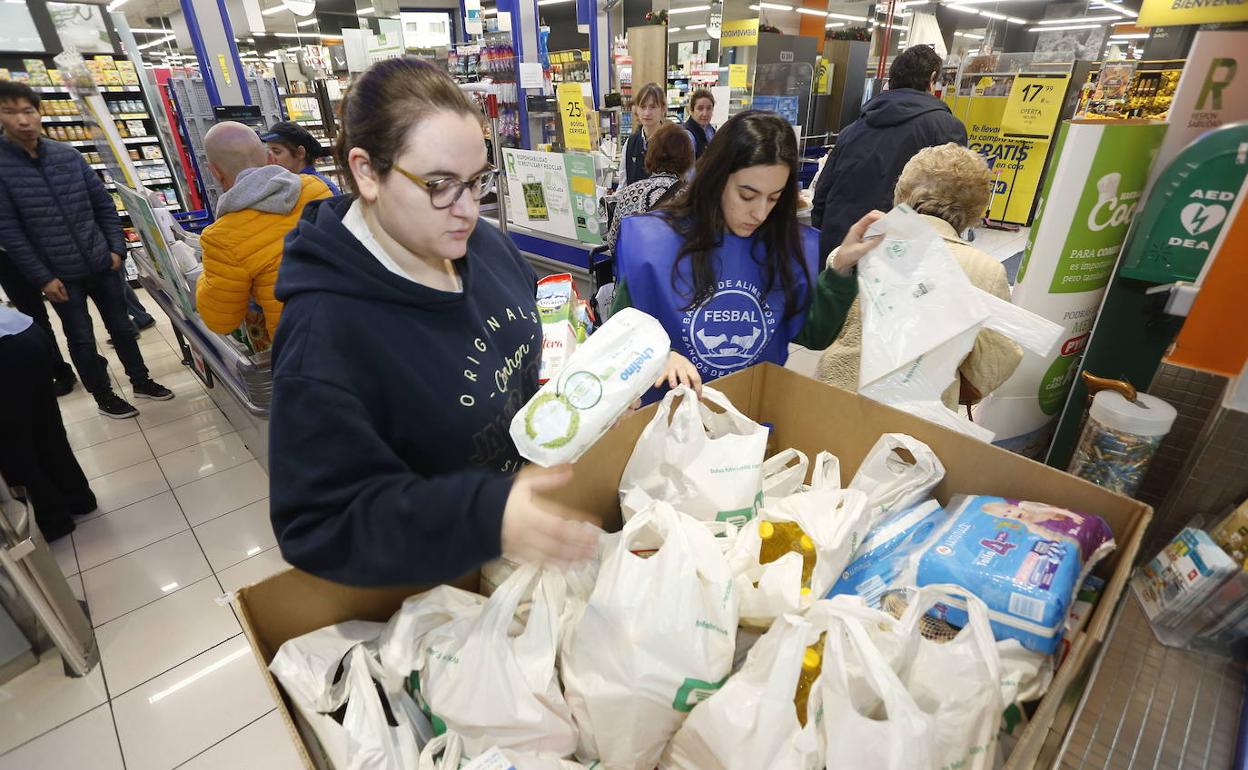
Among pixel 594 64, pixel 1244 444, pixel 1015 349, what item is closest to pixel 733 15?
pixel 594 64

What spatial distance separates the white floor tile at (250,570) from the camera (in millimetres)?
2689

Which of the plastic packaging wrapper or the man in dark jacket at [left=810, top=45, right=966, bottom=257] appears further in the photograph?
the man in dark jacket at [left=810, top=45, right=966, bottom=257]

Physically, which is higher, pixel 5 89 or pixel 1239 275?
pixel 5 89

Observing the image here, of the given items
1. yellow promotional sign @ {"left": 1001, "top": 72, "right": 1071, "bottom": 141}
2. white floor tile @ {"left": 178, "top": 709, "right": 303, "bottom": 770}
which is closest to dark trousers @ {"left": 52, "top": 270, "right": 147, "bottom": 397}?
white floor tile @ {"left": 178, "top": 709, "right": 303, "bottom": 770}

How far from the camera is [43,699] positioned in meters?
2.16

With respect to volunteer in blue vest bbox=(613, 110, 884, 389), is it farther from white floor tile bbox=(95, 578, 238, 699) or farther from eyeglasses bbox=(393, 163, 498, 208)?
white floor tile bbox=(95, 578, 238, 699)

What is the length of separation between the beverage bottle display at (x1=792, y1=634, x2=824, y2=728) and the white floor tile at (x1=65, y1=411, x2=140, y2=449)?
4.70 metres

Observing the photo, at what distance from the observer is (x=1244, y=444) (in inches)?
41.3

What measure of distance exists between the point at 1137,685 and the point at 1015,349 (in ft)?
3.23

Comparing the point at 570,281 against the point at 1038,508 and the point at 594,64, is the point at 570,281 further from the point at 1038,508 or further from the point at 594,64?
the point at 594,64

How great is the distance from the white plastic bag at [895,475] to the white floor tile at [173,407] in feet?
15.2

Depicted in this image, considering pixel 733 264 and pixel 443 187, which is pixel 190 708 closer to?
pixel 443 187

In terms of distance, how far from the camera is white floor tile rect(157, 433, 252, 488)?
347 centimetres

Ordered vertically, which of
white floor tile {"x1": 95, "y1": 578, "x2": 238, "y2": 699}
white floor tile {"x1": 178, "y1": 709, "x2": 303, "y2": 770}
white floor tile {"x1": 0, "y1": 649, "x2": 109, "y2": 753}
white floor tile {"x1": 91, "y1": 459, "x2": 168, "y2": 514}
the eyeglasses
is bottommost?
white floor tile {"x1": 91, "y1": 459, "x2": 168, "y2": 514}
